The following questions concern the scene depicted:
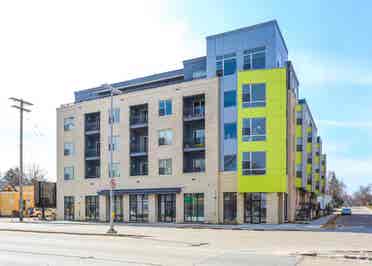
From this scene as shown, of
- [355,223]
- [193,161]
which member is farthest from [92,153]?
[355,223]

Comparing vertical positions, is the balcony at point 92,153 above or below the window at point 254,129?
below

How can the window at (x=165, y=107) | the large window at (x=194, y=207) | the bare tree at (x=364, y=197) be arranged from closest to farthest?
the large window at (x=194, y=207)
the window at (x=165, y=107)
the bare tree at (x=364, y=197)

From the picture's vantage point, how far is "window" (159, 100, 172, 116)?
40237 millimetres

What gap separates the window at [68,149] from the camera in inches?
1847

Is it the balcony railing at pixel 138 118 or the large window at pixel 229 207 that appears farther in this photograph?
the balcony railing at pixel 138 118

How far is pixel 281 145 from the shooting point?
34.8 m

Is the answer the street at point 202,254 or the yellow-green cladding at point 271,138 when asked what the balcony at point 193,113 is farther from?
the street at point 202,254

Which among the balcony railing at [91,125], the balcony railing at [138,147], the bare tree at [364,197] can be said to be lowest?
the bare tree at [364,197]

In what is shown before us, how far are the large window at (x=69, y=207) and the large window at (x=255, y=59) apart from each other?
24.7 metres

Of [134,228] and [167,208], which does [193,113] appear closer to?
[167,208]

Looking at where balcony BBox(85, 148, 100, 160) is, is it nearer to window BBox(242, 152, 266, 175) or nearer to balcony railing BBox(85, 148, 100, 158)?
balcony railing BBox(85, 148, 100, 158)

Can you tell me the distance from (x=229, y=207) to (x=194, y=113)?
9410 mm

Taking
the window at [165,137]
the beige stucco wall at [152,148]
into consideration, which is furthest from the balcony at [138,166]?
the window at [165,137]

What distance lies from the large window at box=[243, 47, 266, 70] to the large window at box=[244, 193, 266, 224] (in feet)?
37.2
